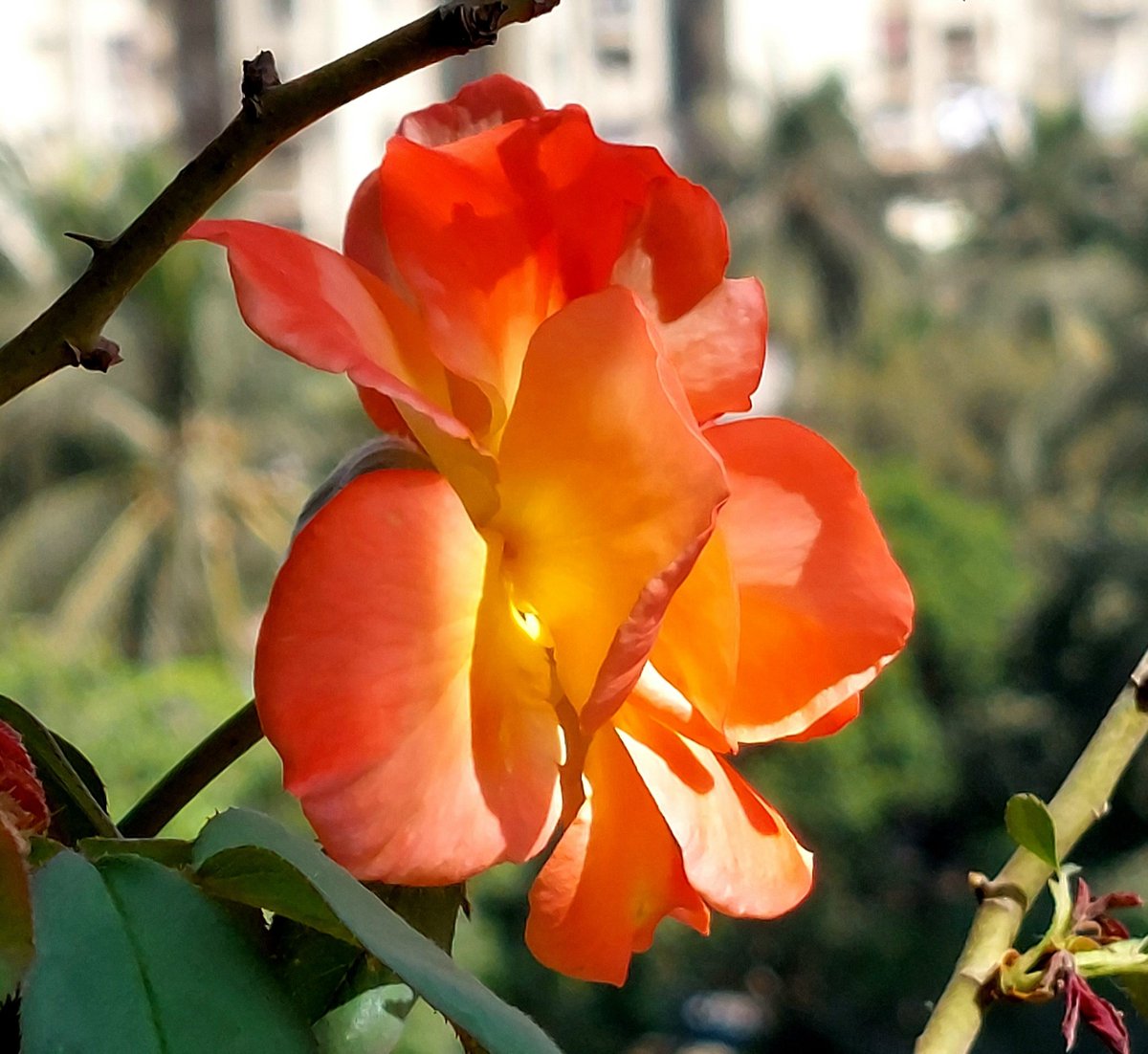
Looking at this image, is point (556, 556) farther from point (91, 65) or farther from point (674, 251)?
point (91, 65)

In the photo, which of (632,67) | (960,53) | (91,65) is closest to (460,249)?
(91,65)

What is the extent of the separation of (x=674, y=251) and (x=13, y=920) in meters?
0.15

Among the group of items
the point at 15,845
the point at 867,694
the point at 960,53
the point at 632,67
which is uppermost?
the point at 15,845

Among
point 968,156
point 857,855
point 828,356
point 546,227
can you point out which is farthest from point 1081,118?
point 546,227

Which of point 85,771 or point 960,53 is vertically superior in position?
point 85,771

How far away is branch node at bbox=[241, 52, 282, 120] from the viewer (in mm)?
222

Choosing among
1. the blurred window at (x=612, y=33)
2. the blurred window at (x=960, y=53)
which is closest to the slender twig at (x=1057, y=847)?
the blurred window at (x=612, y=33)

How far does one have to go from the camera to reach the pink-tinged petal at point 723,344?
278 millimetres

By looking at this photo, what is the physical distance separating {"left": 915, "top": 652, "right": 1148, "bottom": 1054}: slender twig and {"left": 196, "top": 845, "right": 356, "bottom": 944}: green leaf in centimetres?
13

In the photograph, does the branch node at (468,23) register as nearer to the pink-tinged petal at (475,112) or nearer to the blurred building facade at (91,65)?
the pink-tinged petal at (475,112)

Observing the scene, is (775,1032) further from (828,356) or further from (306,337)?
(306,337)

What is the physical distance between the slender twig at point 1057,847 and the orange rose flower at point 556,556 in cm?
4

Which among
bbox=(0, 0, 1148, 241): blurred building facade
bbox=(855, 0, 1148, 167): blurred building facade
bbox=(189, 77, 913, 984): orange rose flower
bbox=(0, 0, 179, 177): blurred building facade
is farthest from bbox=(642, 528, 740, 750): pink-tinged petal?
bbox=(855, 0, 1148, 167): blurred building facade

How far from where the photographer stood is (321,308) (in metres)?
0.23
